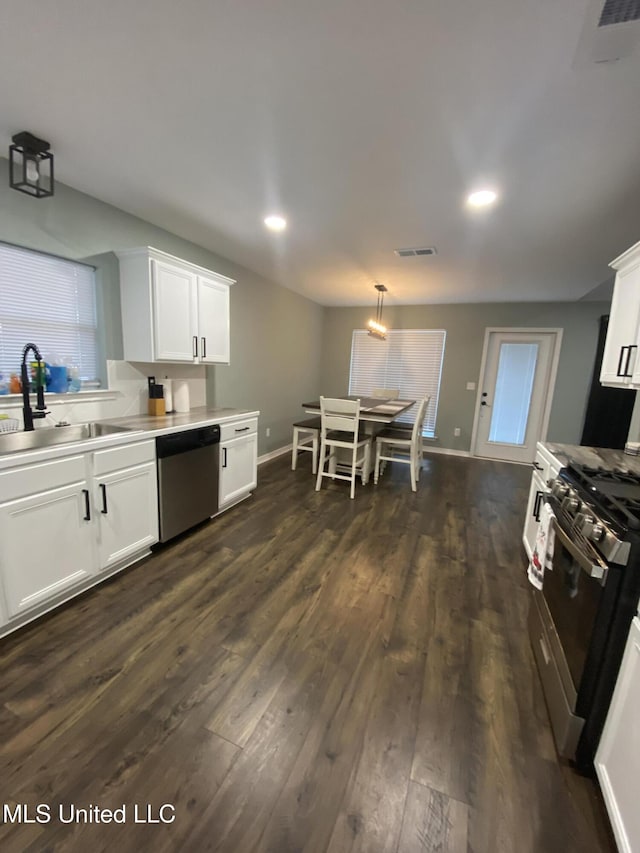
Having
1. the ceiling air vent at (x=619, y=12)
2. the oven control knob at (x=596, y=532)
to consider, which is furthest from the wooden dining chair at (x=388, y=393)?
the ceiling air vent at (x=619, y=12)

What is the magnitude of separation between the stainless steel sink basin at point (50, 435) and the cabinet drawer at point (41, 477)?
0.41 feet

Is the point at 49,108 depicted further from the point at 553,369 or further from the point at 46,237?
the point at 553,369

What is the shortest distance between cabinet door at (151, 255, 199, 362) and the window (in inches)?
147

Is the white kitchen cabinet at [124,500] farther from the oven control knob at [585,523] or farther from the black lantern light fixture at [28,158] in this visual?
the oven control knob at [585,523]

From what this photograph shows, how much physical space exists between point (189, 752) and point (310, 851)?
1.67 feet

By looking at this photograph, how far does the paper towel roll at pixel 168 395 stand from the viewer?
300 cm

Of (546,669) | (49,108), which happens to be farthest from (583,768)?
(49,108)

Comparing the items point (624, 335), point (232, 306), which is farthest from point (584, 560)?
point (232, 306)

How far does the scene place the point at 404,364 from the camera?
237 inches

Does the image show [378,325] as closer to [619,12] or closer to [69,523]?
[619,12]

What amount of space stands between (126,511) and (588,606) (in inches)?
94.1

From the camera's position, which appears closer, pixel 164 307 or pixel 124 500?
pixel 124 500

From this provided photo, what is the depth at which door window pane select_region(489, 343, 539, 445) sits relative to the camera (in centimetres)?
535

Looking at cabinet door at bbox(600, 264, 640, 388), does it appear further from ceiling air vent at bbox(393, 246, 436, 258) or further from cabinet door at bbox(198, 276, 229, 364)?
cabinet door at bbox(198, 276, 229, 364)
